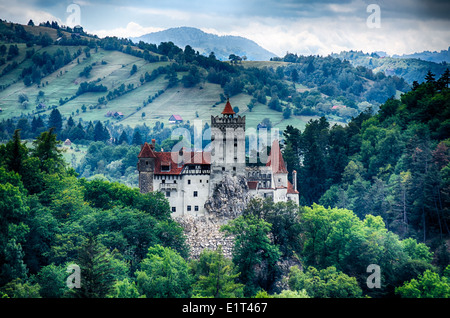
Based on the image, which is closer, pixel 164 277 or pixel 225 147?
pixel 164 277

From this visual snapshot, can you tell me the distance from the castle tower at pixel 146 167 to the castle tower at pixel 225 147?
7235 millimetres

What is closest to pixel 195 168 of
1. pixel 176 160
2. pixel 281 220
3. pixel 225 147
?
pixel 176 160

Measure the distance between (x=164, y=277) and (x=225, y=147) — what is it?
69.3ft

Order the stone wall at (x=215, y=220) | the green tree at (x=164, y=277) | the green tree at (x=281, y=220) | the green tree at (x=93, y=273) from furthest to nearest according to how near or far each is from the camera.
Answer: the green tree at (x=281, y=220) < the stone wall at (x=215, y=220) < the green tree at (x=164, y=277) < the green tree at (x=93, y=273)

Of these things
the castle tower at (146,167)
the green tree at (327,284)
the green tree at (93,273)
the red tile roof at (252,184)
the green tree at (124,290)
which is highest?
the castle tower at (146,167)

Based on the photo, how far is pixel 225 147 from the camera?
3083 inches

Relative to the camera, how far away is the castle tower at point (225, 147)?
3071 inches

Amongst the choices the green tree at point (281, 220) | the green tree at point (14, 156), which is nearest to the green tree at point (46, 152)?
the green tree at point (14, 156)

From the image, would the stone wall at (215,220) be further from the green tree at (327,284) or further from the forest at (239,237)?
the green tree at (327,284)

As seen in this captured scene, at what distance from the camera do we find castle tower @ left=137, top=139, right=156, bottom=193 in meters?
77.0

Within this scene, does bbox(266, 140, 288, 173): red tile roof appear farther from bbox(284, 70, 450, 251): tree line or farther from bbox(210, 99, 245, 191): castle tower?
bbox(284, 70, 450, 251): tree line

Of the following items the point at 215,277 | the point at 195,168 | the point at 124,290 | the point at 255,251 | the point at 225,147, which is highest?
the point at 225,147

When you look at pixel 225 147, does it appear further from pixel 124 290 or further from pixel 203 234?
pixel 124 290
